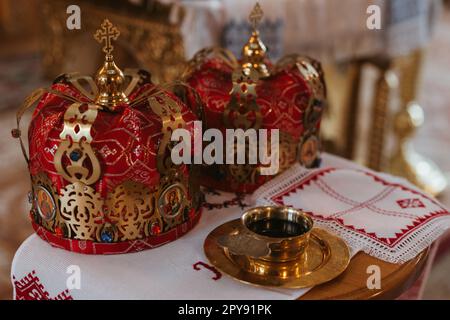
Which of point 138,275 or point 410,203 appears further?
point 410,203

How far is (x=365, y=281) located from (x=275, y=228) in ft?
0.43

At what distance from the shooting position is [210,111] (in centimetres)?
91

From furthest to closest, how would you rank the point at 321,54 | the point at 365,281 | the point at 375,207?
the point at 321,54 → the point at 375,207 → the point at 365,281

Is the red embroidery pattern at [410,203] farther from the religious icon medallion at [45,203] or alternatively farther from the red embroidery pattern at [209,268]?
the religious icon medallion at [45,203]

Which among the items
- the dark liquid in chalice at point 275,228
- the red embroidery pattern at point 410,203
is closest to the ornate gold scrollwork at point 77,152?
the dark liquid in chalice at point 275,228

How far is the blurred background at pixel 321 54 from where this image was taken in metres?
1.52

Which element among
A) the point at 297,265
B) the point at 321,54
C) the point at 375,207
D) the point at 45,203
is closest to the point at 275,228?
the point at 297,265

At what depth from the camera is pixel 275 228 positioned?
791 millimetres

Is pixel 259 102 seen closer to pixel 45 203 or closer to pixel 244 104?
pixel 244 104

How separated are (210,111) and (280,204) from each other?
6.6 inches

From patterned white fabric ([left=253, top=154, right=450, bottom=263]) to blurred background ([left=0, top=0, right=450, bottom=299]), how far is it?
1.18 ft

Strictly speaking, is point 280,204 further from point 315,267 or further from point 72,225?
point 72,225

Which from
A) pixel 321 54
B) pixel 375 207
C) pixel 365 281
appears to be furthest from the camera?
pixel 321 54
